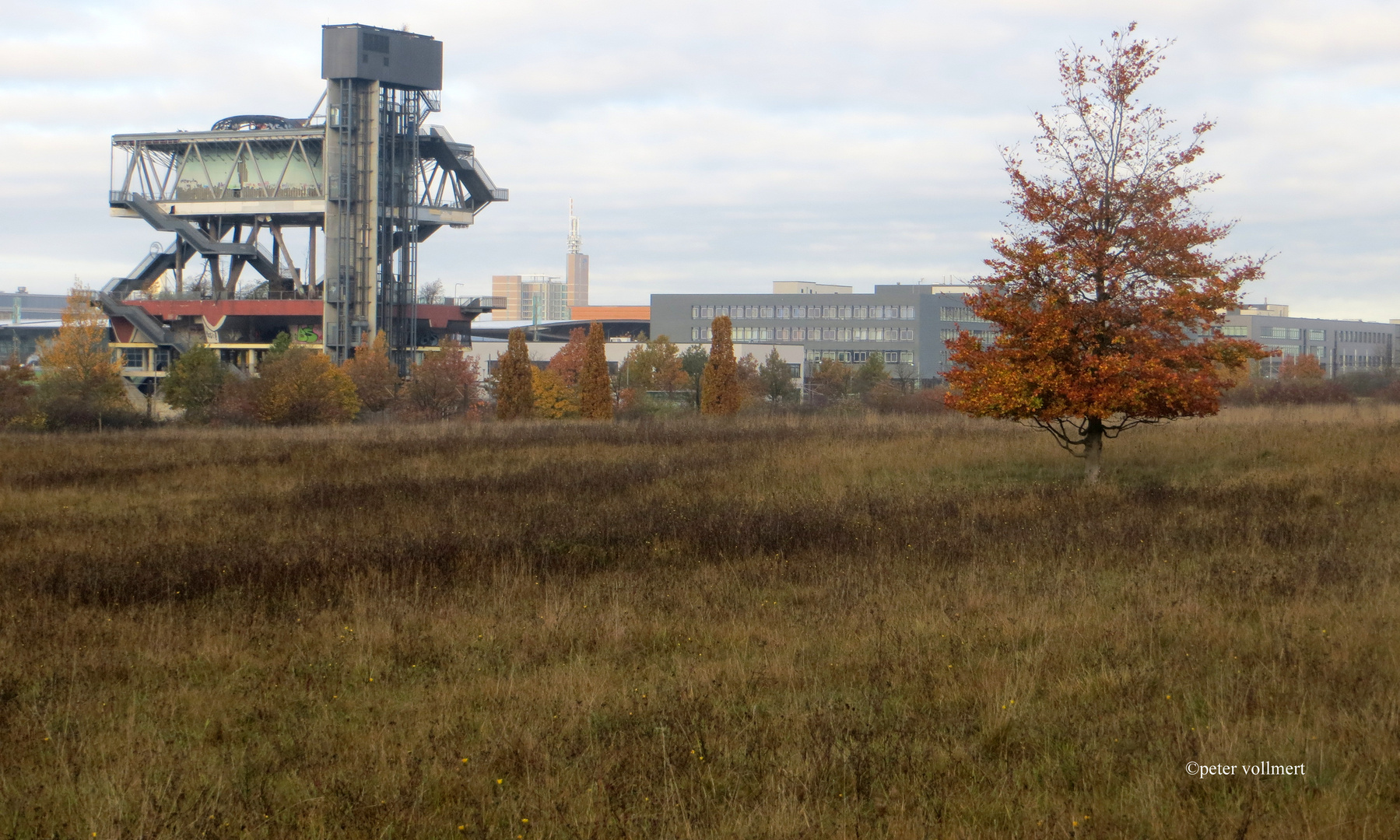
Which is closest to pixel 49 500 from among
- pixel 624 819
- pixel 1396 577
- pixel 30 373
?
pixel 624 819

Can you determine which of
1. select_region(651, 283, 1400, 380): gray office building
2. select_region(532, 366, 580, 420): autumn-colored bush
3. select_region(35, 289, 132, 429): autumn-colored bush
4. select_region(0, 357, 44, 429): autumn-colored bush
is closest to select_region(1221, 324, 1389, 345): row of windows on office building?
select_region(651, 283, 1400, 380): gray office building

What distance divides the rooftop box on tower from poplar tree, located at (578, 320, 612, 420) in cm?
3182

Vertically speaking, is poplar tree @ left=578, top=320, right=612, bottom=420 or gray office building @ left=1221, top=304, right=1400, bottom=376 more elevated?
gray office building @ left=1221, top=304, right=1400, bottom=376

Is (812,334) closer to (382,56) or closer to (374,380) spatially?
(382,56)

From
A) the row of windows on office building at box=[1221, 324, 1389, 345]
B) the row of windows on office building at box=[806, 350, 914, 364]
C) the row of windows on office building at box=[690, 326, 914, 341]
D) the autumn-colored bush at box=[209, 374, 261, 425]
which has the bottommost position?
the autumn-colored bush at box=[209, 374, 261, 425]

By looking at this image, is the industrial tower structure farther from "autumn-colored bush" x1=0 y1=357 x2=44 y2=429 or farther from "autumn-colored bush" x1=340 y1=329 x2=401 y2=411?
"autumn-colored bush" x1=0 y1=357 x2=44 y2=429

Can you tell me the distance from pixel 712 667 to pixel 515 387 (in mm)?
48349

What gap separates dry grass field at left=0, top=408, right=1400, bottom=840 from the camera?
5.54 metres

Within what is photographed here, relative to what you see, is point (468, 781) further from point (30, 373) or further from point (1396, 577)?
point (30, 373)

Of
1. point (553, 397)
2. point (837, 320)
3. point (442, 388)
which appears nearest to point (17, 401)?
point (442, 388)

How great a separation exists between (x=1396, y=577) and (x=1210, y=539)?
2.88m

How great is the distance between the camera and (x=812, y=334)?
428 ft

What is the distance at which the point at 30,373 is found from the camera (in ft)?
180

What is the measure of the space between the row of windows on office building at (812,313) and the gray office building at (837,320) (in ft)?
0.28
